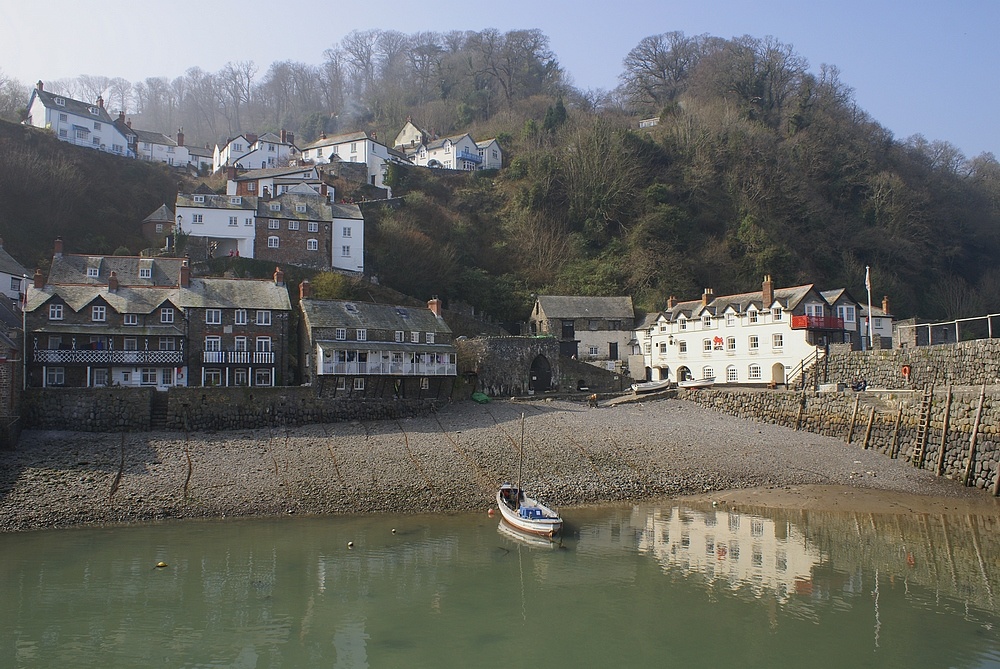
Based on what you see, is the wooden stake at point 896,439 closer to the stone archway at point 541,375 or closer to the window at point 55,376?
the stone archway at point 541,375

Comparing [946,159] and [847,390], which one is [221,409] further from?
[946,159]

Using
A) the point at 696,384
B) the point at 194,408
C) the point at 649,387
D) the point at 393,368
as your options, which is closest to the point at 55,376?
the point at 194,408

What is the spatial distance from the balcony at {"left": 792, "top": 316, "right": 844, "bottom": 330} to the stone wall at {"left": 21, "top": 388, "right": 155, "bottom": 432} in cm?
3351

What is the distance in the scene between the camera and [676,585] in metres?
19.6

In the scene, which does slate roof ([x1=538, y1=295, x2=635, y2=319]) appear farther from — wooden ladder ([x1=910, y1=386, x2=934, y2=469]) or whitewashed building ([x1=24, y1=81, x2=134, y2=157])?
whitewashed building ([x1=24, y1=81, x2=134, y2=157])

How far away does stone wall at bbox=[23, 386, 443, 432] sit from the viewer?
1218 inches

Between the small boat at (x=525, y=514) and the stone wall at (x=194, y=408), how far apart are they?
11078mm

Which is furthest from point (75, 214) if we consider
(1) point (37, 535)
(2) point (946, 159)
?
(2) point (946, 159)

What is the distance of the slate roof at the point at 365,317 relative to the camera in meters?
37.7

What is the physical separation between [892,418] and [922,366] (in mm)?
4063

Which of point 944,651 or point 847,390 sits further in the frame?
point 847,390

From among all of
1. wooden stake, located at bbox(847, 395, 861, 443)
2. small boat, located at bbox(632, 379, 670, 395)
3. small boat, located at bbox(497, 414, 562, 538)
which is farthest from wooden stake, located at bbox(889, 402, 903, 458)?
small boat, located at bbox(497, 414, 562, 538)

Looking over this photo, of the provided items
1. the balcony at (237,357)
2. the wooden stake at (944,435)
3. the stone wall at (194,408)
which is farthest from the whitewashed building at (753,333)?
the balcony at (237,357)

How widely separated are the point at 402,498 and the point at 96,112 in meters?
59.6
